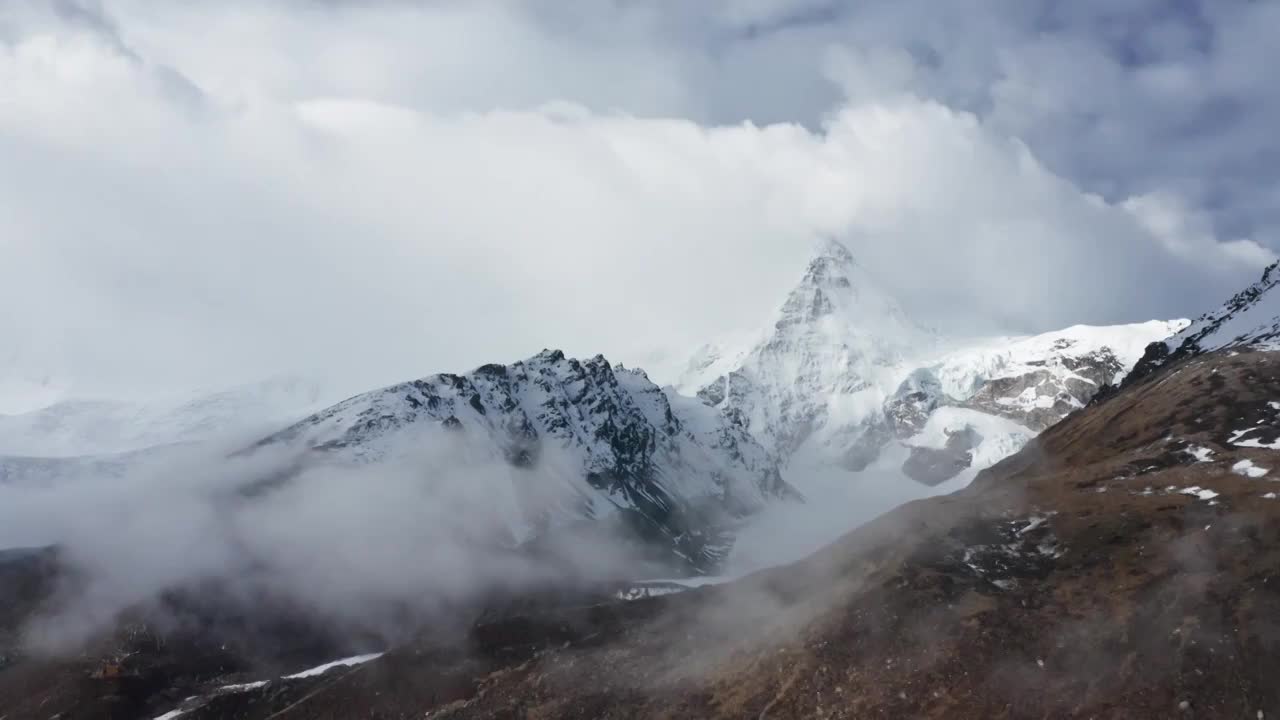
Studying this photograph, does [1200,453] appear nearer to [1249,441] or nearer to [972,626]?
[1249,441]

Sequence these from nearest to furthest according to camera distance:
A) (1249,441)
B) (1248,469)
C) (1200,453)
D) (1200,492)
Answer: (1200,492) → (1248,469) → (1249,441) → (1200,453)

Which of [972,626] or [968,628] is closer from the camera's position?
[968,628]

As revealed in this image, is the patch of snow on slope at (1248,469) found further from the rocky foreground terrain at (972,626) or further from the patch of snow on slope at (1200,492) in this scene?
the patch of snow on slope at (1200,492)

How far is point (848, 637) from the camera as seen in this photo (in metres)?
105

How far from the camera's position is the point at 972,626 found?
323 ft

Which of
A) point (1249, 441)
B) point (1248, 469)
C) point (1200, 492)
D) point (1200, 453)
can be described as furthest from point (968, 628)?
point (1249, 441)

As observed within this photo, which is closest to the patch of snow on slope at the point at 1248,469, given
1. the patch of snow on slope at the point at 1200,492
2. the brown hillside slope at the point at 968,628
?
the brown hillside slope at the point at 968,628

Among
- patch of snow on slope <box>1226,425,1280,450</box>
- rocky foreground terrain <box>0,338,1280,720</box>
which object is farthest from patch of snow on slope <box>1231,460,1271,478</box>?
patch of snow on slope <box>1226,425,1280,450</box>

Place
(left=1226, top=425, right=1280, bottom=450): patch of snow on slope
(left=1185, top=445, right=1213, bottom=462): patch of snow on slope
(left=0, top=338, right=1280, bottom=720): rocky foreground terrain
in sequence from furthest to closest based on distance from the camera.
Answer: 1. (left=1185, top=445, right=1213, bottom=462): patch of snow on slope
2. (left=1226, top=425, right=1280, bottom=450): patch of snow on slope
3. (left=0, top=338, right=1280, bottom=720): rocky foreground terrain

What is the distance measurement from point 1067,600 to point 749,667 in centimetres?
3521

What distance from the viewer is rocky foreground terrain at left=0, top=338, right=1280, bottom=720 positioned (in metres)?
84.4

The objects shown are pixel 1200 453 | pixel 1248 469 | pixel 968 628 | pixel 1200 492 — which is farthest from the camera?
pixel 1200 453

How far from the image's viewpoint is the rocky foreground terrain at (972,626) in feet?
277

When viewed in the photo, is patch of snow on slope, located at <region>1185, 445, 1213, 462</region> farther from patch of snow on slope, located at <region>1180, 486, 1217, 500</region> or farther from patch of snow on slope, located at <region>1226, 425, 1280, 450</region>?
patch of snow on slope, located at <region>1180, 486, 1217, 500</region>
